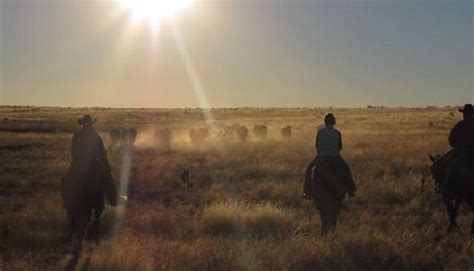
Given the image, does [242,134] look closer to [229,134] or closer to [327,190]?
[229,134]

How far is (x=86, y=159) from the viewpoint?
1098 centimetres

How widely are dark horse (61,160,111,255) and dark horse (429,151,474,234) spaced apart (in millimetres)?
6550

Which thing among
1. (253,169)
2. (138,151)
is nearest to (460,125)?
(253,169)

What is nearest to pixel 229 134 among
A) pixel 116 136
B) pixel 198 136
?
pixel 198 136

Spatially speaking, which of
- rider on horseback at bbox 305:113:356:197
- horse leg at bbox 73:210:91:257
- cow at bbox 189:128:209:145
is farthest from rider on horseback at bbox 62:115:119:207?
cow at bbox 189:128:209:145

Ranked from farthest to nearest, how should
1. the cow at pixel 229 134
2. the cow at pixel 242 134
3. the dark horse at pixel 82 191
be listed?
1. the cow at pixel 229 134
2. the cow at pixel 242 134
3. the dark horse at pixel 82 191

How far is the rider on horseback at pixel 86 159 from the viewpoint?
35.9 ft

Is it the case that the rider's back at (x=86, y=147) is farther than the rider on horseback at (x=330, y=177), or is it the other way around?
the rider on horseback at (x=330, y=177)

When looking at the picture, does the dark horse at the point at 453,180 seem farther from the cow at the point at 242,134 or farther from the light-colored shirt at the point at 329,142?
the cow at the point at 242,134

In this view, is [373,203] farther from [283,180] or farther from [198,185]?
[198,185]

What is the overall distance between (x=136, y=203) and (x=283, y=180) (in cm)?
563

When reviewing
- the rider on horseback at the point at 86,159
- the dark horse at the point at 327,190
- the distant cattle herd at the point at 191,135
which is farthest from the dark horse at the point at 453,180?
the distant cattle herd at the point at 191,135

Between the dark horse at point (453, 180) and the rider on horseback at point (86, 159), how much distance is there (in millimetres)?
6383

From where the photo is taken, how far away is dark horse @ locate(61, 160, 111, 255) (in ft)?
35.6
